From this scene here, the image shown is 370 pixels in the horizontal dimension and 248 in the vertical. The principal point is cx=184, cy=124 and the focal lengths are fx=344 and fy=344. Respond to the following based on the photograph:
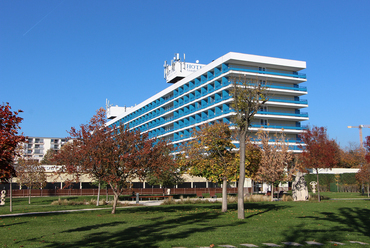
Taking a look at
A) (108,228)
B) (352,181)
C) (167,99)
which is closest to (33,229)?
(108,228)

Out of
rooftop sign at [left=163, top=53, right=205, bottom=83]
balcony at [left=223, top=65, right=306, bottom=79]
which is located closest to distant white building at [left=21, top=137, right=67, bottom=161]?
rooftop sign at [left=163, top=53, right=205, bottom=83]

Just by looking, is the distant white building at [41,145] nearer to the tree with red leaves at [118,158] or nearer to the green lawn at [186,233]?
the tree with red leaves at [118,158]

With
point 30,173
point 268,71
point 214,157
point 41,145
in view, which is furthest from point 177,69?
point 41,145

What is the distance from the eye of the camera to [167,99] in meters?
85.9

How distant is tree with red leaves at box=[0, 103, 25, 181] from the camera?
1323cm

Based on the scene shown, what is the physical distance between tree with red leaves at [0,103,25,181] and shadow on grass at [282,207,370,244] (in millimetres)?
10740

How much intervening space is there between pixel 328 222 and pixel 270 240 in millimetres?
6030

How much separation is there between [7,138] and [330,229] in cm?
1338

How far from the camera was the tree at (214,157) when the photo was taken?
2116 cm

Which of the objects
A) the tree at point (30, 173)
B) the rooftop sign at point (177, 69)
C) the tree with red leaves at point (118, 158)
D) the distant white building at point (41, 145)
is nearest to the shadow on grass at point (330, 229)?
the tree with red leaves at point (118, 158)

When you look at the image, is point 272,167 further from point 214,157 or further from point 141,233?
point 141,233

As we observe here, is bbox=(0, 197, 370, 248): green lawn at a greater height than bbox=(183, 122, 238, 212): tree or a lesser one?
lesser

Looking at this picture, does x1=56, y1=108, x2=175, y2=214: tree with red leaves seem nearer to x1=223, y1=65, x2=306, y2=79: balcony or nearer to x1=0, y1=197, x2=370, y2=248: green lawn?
x1=0, y1=197, x2=370, y2=248: green lawn

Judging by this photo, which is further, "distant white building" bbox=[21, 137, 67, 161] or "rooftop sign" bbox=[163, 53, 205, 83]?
"distant white building" bbox=[21, 137, 67, 161]
